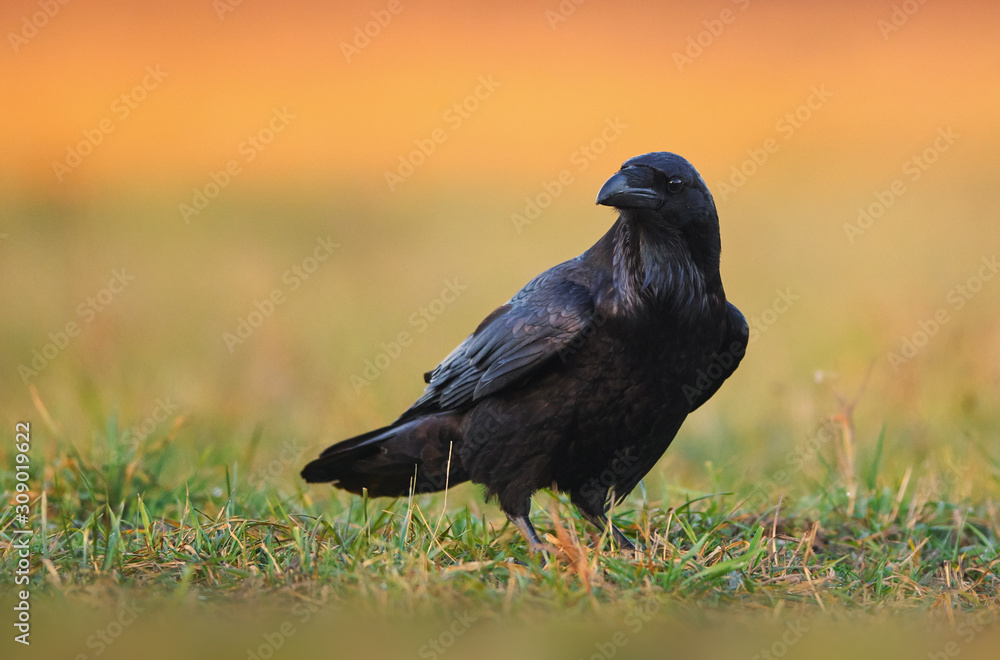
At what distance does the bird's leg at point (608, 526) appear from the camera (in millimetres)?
4254

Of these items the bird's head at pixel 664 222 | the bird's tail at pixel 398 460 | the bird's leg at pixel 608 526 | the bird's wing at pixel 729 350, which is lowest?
the bird's leg at pixel 608 526

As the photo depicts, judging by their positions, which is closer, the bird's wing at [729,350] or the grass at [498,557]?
the grass at [498,557]

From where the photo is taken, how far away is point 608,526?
4.13 m

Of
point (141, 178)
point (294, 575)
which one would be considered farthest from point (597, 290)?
point (141, 178)

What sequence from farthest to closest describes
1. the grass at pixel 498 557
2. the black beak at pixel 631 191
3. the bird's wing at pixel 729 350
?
1. the bird's wing at pixel 729 350
2. the black beak at pixel 631 191
3. the grass at pixel 498 557

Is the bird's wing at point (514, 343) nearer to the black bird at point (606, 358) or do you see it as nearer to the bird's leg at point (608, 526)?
the black bird at point (606, 358)

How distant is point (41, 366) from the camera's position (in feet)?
24.9

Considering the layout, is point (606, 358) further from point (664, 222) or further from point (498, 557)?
point (498, 557)

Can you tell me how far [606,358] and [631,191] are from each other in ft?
2.15

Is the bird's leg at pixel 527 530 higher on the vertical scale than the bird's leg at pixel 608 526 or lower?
higher

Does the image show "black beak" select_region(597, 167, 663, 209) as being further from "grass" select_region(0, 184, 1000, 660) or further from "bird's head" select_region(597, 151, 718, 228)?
"grass" select_region(0, 184, 1000, 660)

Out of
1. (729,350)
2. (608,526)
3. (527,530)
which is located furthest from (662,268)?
(527,530)

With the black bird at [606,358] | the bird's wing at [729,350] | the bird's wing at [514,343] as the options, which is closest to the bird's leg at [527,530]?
the black bird at [606,358]

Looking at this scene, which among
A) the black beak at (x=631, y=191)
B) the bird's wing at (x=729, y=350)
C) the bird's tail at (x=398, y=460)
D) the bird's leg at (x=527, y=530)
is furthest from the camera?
the bird's tail at (x=398, y=460)
